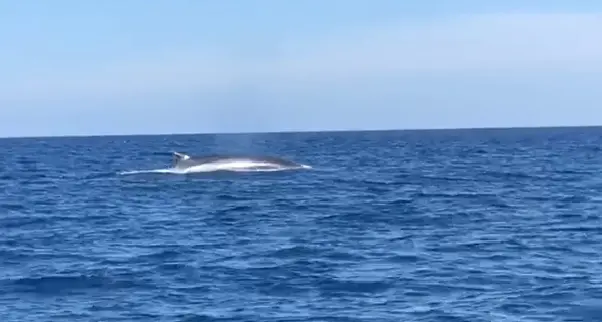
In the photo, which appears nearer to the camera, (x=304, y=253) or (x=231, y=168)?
(x=304, y=253)

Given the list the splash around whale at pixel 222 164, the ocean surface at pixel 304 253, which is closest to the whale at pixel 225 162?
the splash around whale at pixel 222 164

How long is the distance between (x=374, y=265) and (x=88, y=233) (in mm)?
11435

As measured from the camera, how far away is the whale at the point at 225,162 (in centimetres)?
5872

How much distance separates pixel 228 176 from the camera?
5841cm

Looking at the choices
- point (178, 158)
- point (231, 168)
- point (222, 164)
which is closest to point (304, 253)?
point (222, 164)

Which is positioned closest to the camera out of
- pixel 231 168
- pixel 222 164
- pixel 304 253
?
pixel 304 253

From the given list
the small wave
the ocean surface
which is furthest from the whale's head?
the ocean surface

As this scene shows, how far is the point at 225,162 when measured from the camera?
193 feet

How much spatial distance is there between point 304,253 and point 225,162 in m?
31.5

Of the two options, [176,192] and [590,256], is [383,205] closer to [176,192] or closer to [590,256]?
[176,192]

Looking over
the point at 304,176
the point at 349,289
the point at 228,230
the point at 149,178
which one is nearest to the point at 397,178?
the point at 304,176

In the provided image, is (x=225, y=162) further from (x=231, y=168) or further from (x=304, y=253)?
(x=304, y=253)

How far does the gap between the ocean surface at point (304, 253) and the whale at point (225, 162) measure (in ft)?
19.5

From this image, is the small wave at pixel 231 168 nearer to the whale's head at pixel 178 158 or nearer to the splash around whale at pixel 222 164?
the splash around whale at pixel 222 164
